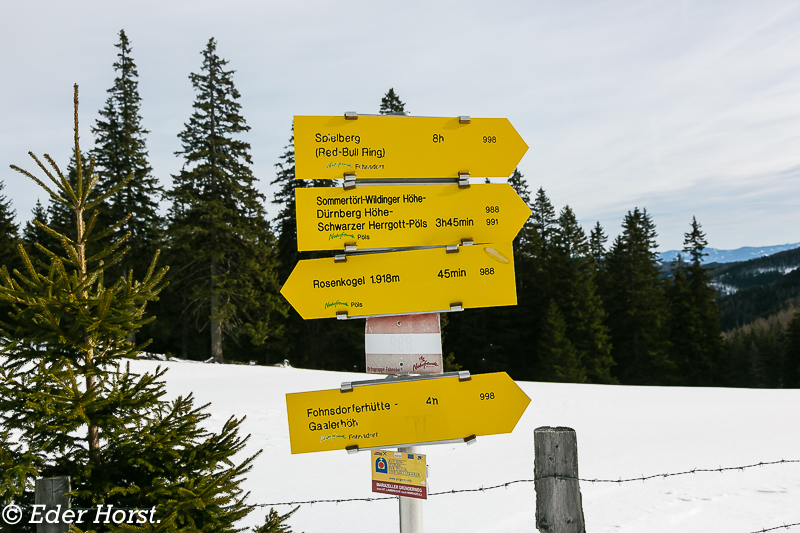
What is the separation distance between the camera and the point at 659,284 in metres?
48.0

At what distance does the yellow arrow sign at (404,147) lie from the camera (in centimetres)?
306

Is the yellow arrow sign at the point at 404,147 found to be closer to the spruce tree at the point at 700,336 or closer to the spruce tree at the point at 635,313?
the spruce tree at the point at 635,313

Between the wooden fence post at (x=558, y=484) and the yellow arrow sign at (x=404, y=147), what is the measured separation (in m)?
1.53

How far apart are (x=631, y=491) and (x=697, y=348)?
45.2 meters

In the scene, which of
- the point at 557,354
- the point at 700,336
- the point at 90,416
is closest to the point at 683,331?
the point at 700,336

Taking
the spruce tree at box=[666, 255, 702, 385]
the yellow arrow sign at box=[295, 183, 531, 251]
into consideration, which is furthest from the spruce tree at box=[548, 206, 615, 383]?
the yellow arrow sign at box=[295, 183, 531, 251]

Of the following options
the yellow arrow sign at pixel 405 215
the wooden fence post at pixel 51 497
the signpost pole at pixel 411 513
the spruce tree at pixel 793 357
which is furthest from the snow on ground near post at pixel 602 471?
the spruce tree at pixel 793 357

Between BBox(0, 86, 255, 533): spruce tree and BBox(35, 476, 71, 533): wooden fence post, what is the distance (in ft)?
0.28

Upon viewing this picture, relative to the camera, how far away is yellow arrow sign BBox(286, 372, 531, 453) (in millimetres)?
2924

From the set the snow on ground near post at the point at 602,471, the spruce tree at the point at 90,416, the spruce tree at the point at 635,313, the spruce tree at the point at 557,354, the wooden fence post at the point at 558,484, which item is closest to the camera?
the wooden fence post at the point at 558,484

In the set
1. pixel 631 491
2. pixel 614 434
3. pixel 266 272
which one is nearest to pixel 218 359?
pixel 266 272

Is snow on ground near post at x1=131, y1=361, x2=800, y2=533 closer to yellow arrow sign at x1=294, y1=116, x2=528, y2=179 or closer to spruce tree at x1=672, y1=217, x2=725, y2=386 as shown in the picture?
yellow arrow sign at x1=294, y1=116, x2=528, y2=179

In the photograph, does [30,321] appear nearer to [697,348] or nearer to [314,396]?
[314,396]

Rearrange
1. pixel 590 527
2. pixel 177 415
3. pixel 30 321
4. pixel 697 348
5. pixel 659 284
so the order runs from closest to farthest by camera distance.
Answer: pixel 30 321 → pixel 177 415 → pixel 590 527 → pixel 697 348 → pixel 659 284
